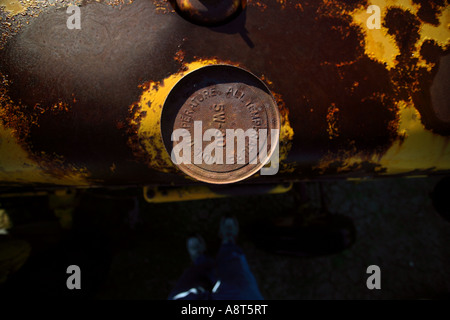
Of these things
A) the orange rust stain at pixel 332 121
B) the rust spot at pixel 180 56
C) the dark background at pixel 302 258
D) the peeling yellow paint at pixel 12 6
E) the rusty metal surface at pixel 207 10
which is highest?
the peeling yellow paint at pixel 12 6

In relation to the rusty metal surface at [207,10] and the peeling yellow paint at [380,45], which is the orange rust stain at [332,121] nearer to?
the peeling yellow paint at [380,45]

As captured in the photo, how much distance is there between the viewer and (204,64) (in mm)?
1070

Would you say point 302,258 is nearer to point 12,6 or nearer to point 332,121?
point 332,121

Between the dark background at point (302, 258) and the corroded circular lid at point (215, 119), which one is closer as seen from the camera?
the corroded circular lid at point (215, 119)

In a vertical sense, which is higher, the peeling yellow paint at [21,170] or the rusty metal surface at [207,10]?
the rusty metal surface at [207,10]

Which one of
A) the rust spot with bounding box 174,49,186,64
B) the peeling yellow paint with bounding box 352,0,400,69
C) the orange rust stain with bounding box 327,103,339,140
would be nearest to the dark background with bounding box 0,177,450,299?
the orange rust stain with bounding box 327,103,339,140

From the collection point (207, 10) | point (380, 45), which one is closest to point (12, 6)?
point (207, 10)

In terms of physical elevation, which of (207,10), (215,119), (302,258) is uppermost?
(207,10)

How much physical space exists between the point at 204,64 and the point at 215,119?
0.80ft

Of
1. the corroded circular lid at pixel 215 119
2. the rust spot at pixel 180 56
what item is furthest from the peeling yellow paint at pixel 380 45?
the rust spot at pixel 180 56

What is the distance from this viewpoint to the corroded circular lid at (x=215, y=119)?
3.46 feet

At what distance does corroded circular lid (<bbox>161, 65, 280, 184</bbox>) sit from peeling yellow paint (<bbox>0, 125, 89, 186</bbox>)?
536 mm

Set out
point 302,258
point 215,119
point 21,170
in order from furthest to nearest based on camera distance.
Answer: point 302,258
point 21,170
point 215,119

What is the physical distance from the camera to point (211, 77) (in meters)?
1.06
